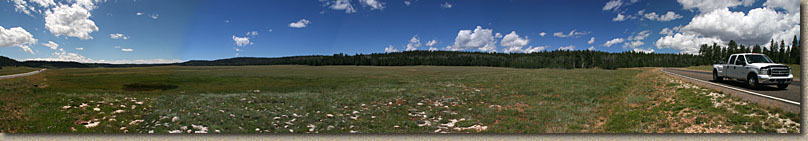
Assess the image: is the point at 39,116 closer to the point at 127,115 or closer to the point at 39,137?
the point at 39,137

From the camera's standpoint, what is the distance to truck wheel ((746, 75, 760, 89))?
4081 millimetres

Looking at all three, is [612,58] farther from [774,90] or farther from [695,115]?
[774,90]

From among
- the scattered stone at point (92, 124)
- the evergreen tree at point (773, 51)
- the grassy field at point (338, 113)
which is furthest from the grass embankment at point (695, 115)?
the scattered stone at point (92, 124)

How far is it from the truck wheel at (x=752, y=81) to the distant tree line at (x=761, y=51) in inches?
16.7

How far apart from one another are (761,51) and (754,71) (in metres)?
0.31

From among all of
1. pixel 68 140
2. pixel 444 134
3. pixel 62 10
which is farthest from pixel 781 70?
pixel 62 10

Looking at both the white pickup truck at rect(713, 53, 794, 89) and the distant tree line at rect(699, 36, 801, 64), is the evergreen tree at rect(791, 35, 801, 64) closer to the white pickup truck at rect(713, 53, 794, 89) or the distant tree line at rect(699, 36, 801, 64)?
the distant tree line at rect(699, 36, 801, 64)

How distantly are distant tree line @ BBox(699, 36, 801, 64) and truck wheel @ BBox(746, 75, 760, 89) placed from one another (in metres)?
0.42

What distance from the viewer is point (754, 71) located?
400 cm

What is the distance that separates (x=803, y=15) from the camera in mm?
3996

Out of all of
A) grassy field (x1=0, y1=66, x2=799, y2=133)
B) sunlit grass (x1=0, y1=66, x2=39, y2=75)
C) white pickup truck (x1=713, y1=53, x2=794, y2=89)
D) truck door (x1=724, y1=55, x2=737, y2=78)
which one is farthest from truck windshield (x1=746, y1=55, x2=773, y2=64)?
sunlit grass (x1=0, y1=66, x2=39, y2=75)

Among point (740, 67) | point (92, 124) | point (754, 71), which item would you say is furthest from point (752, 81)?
point (92, 124)

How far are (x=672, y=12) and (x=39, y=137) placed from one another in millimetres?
10723

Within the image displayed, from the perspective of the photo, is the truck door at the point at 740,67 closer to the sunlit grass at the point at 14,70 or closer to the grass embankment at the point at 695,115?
the grass embankment at the point at 695,115
